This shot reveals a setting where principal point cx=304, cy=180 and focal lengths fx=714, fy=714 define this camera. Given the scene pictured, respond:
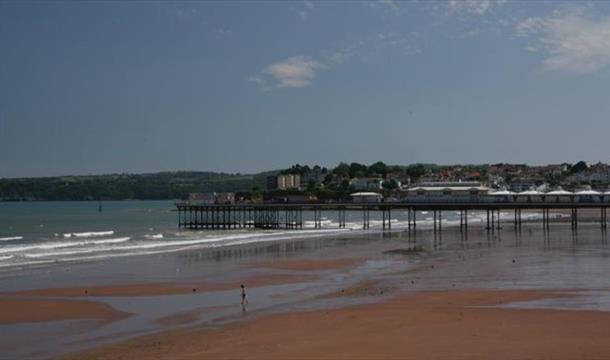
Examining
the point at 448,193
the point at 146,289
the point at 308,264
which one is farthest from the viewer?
the point at 448,193

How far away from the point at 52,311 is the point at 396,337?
1035 centimetres

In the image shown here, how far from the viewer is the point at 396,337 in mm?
15562

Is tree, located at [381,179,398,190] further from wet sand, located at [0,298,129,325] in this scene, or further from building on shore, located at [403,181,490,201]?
wet sand, located at [0,298,129,325]

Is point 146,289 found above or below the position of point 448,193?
below

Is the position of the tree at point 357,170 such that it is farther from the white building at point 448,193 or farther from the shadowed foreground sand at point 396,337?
the shadowed foreground sand at point 396,337

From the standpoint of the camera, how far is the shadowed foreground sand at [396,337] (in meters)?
13.9

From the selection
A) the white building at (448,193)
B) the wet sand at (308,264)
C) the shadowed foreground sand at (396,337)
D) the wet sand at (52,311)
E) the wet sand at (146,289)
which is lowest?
the wet sand at (308,264)

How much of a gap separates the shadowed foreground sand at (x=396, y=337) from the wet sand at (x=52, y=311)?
3976mm

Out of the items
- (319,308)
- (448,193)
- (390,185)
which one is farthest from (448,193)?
(390,185)

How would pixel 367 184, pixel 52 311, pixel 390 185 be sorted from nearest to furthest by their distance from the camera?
pixel 52 311
pixel 367 184
pixel 390 185

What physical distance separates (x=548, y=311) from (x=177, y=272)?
54.1 feet

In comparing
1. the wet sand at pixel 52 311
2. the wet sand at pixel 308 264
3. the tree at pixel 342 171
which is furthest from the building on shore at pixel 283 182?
the wet sand at pixel 52 311

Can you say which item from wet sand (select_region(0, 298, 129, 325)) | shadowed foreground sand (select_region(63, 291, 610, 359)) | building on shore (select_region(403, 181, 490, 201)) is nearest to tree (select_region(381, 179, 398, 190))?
building on shore (select_region(403, 181, 490, 201))

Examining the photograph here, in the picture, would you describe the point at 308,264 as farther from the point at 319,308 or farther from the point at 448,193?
the point at 448,193
